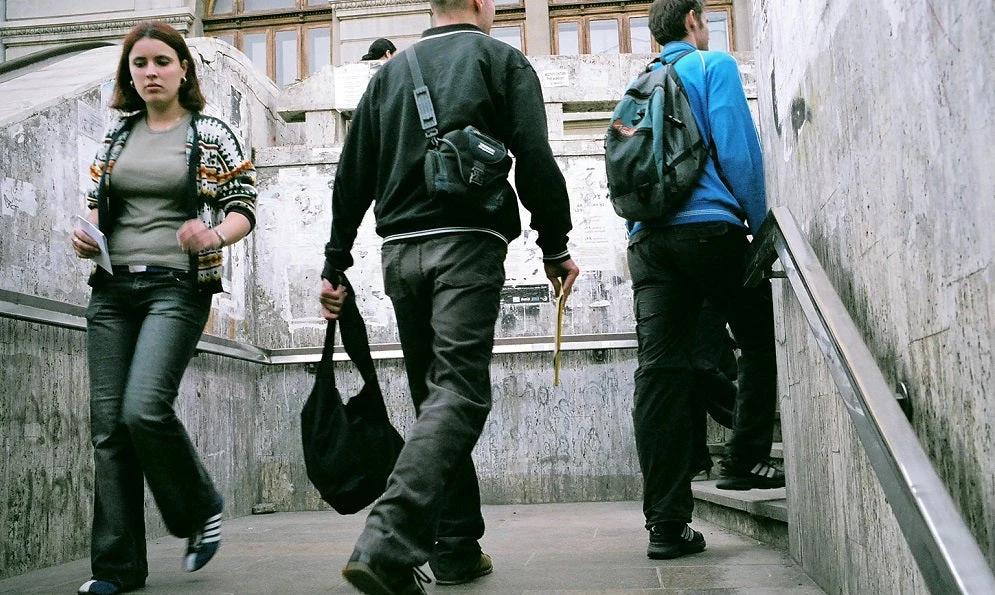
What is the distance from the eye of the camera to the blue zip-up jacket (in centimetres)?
331

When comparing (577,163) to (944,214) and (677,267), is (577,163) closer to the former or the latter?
(677,267)

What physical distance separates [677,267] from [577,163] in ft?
10.6

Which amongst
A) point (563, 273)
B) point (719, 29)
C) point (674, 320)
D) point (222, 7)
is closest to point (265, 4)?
point (222, 7)

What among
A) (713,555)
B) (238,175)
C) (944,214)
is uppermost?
(238,175)

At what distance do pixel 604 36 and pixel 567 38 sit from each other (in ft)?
1.84

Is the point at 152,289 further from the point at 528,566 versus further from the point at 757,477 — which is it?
the point at 757,477

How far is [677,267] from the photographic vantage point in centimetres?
336

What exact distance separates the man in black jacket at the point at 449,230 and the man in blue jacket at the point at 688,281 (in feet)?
1.96

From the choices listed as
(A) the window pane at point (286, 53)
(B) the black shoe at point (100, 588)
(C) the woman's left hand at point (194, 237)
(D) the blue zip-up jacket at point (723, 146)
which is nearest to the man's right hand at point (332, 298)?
(C) the woman's left hand at point (194, 237)

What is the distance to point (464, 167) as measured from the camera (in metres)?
2.64

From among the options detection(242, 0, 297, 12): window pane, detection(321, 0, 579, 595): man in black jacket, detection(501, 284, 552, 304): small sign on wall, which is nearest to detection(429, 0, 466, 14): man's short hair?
detection(321, 0, 579, 595): man in black jacket

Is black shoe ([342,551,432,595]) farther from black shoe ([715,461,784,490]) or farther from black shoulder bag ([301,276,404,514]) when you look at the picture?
black shoe ([715,461,784,490])

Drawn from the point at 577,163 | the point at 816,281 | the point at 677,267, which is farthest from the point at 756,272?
the point at 577,163

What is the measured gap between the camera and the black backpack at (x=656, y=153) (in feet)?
10.8
